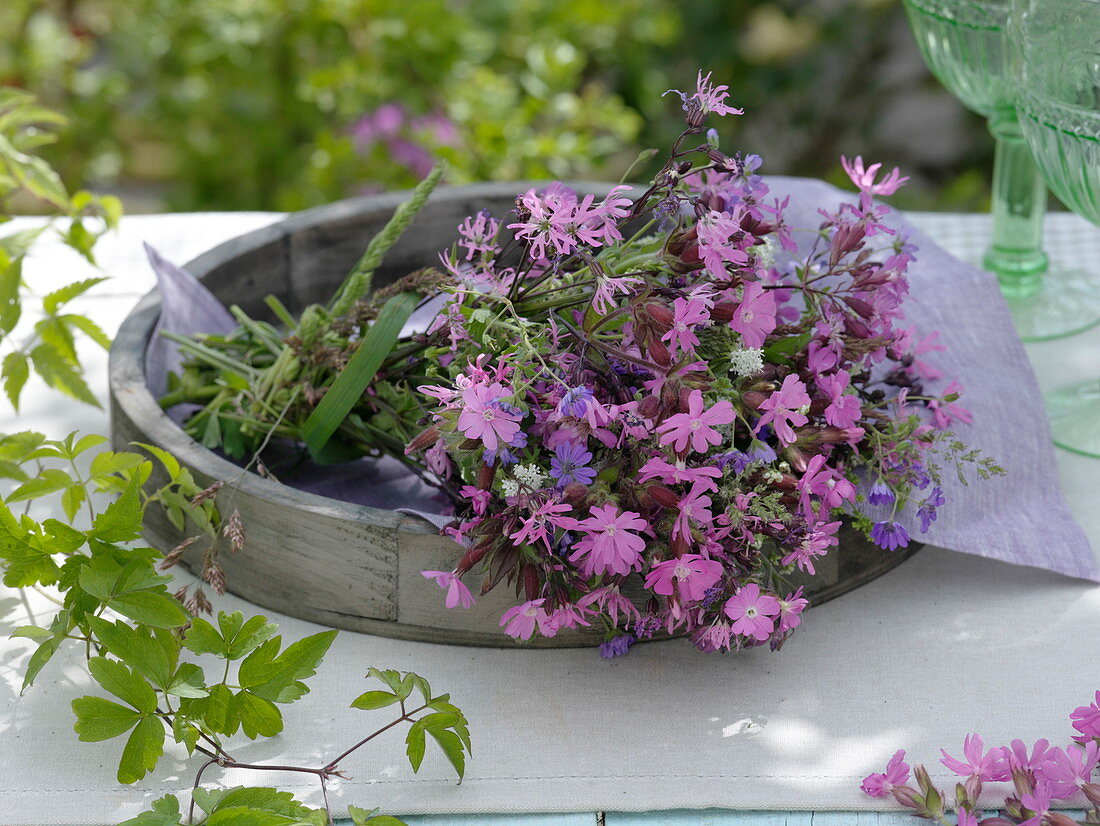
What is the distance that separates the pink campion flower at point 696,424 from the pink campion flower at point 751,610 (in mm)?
94

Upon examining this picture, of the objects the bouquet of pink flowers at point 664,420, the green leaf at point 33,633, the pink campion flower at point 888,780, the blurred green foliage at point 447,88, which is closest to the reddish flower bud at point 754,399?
the bouquet of pink flowers at point 664,420

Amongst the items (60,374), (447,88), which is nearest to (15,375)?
(60,374)

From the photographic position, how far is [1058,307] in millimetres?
1169

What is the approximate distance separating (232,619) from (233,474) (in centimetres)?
12

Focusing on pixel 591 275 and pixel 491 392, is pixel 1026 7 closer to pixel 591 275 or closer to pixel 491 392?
pixel 591 275

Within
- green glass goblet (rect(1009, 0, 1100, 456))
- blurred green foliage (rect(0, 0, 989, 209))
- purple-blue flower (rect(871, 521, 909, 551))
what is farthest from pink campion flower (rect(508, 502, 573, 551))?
blurred green foliage (rect(0, 0, 989, 209))

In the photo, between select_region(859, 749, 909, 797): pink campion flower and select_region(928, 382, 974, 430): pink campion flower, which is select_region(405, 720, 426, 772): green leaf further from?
select_region(928, 382, 974, 430): pink campion flower

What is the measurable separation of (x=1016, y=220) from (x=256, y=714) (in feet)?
2.92

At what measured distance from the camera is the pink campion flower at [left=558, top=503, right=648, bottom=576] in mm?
637

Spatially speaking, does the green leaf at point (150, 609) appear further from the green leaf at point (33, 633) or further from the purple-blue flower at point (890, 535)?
the purple-blue flower at point (890, 535)

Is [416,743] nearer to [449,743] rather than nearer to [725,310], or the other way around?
[449,743]

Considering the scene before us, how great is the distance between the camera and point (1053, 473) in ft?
2.95

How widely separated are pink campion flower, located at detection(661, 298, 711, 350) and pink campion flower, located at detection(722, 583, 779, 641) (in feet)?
0.46

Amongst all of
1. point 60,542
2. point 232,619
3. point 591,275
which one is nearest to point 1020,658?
point 591,275
